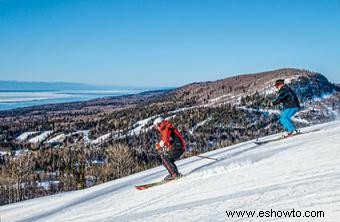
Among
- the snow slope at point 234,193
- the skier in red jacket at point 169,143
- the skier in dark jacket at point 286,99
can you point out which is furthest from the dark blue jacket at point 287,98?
the skier in red jacket at point 169,143

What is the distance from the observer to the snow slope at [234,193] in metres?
9.45

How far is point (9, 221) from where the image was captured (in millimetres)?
16438

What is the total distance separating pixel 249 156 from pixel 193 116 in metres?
165

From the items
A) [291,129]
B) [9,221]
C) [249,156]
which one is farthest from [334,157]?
[9,221]

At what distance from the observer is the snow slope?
9.45m

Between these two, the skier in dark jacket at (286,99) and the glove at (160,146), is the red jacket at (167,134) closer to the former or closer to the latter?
the glove at (160,146)

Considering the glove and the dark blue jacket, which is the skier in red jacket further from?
the dark blue jacket

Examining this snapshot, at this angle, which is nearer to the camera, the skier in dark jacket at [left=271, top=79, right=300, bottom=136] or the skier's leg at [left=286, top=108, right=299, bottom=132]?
the skier in dark jacket at [left=271, top=79, right=300, bottom=136]

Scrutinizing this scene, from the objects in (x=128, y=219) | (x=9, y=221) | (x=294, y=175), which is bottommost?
(x=9, y=221)

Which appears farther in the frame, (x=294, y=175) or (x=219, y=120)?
(x=219, y=120)

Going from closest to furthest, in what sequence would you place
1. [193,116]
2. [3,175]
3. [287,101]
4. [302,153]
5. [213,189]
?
[213,189]
[302,153]
[287,101]
[3,175]
[193,116]

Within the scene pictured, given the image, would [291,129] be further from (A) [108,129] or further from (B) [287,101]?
(A) [108,129]

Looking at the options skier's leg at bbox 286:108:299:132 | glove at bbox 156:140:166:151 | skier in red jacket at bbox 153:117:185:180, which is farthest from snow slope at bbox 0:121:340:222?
glove at bbox 156:140:166:151

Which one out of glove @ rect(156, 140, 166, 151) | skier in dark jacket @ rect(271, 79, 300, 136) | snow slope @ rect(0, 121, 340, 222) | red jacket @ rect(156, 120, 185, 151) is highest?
skier in dark jacket @ rect(271, 79, 300, 136)
